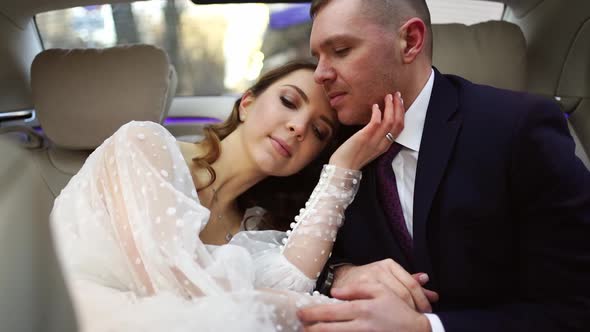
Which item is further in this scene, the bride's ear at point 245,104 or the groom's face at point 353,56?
the bride's ear at point 245,104

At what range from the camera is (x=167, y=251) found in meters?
1.12

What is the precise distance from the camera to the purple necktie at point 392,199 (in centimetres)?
129

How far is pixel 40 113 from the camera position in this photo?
207 cm

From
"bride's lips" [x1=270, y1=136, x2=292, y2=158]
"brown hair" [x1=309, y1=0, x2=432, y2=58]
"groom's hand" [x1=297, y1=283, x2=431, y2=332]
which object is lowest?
"groom's hand" [x1=297, y1=283, x2=431, y2=332]

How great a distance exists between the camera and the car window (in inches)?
94.1

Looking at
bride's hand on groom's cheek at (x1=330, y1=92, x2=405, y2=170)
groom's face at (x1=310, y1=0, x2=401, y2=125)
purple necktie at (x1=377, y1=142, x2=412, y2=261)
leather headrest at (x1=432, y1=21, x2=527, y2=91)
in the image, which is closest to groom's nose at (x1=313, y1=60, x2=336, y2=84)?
groom's face at (x1=310, y1=0, x2=401, y2=125)

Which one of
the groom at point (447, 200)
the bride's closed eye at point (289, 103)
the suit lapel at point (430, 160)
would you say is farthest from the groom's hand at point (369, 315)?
the bride's closed eye at point (289, 103)

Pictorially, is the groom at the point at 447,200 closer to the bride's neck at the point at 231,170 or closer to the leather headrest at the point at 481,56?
the bride's neck at the point at 231,170

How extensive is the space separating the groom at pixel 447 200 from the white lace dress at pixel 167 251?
104 mm

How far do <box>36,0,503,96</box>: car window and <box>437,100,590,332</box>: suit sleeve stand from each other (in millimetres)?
1214

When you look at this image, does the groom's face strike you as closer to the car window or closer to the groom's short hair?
the groom's short hair

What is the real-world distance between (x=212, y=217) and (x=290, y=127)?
1.29ft

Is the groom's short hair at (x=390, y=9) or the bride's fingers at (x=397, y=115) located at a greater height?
the groom's short hair at (x=390, y=9)

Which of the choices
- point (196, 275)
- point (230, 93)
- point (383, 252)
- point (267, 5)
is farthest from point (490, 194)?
point (230, 93)
